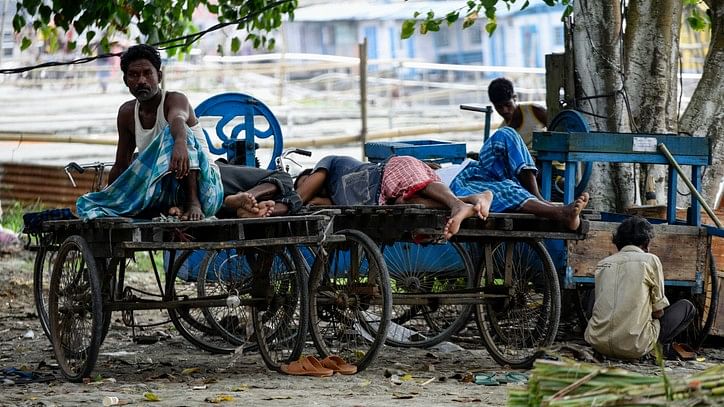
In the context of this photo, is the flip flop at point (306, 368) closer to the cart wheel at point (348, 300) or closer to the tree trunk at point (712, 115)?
the cart wheel at point (348, 300)

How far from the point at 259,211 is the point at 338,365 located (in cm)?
100

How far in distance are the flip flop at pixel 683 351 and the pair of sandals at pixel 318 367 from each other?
7.67 feet

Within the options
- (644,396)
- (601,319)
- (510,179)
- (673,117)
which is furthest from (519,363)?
(644,396)

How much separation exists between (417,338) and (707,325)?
1.93m

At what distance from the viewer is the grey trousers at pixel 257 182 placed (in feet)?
23.4

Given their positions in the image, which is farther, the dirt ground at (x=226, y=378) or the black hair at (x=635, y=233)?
the black hair at (x=635, y=233)

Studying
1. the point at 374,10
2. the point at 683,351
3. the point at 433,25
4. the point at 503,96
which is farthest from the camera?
the point at 374,10

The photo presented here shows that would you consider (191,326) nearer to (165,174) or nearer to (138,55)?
(165,174)

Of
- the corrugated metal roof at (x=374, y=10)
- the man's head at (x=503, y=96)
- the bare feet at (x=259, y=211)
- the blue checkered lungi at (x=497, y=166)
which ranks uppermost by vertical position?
the corrugated metal roof at (x=374, y=10)

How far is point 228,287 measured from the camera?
7.55m

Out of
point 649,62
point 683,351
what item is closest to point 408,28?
point 649,62

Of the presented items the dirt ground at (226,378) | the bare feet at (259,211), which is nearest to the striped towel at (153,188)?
the bare feet at (259,211)

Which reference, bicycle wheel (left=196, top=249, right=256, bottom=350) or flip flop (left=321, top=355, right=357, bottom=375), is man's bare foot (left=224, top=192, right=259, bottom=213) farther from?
flip flop (left=321, top=355, right=357, bottom=375)

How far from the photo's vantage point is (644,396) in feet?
9.57
